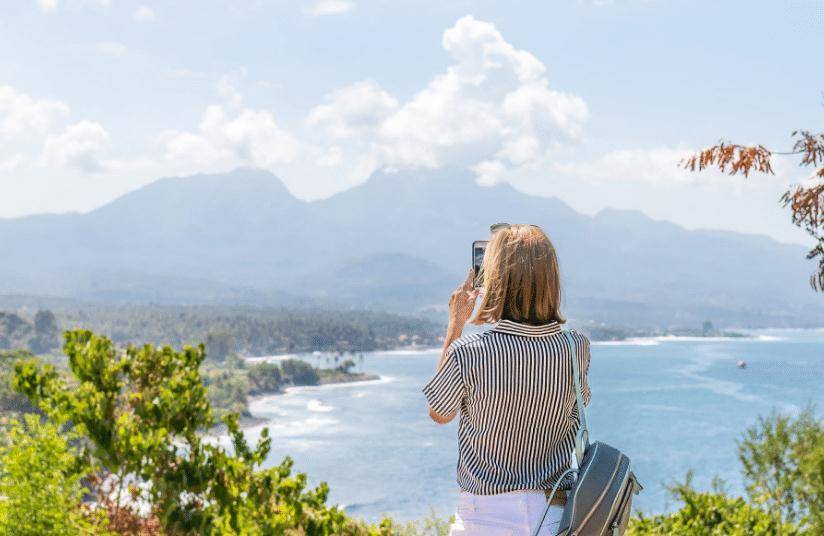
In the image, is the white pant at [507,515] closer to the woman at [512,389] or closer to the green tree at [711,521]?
the woman at [512,389]

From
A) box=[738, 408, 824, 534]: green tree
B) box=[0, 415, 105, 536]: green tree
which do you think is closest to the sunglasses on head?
box=[0, 415, 105, 536]: green tree

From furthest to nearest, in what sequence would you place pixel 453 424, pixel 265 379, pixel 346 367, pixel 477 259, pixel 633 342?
pixel 633 342
pixel 346 367
pixel 265 379
pixel 453 424
pixel 477 259

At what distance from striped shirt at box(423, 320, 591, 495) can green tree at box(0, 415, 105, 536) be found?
68.2 inches

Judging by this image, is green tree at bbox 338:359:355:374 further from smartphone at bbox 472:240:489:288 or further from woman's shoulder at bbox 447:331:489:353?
woman's shoulder at bbox 447:331:489:353

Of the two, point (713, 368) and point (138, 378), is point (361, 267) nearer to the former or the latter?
point (713, 368)

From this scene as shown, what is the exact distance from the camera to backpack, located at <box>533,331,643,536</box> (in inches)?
52.2

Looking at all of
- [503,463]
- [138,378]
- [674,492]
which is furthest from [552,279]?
[674,492]

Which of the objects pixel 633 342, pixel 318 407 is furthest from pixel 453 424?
pixel 633 342

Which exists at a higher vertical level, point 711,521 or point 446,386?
point 446,386

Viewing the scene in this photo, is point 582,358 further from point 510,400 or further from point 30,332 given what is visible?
point 30,332

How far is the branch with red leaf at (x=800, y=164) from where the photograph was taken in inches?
129

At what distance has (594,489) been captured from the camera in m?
1.34

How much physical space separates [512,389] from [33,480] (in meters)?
1.89

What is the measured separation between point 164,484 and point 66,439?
0.61m
